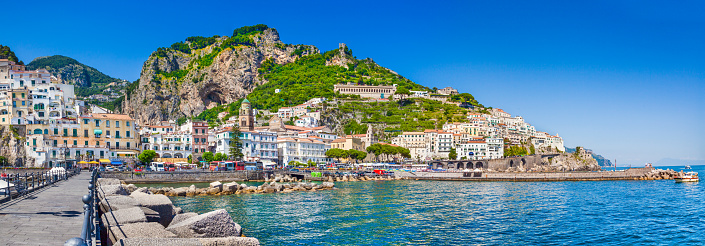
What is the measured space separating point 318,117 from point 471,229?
4337 inches

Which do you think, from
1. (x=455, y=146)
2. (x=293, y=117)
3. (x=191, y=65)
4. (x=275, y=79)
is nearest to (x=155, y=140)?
(x=293, y=117)

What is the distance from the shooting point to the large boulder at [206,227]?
10906 mm

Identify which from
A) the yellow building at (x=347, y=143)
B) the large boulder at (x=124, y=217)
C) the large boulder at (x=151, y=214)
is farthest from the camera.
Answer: the yellow building at (x=347, y=143)

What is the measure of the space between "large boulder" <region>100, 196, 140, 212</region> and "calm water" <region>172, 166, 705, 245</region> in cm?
575

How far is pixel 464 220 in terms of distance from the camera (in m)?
24.5

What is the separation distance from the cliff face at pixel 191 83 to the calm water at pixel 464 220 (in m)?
133

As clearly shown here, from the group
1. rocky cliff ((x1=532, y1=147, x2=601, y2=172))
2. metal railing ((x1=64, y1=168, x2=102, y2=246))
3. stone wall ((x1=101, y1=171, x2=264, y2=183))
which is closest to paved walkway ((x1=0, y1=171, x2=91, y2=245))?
metal railing ((x1=64, y1=168, x2=102, y2=246))

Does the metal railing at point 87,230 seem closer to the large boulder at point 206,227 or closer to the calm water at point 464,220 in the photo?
the large boulder at point 206,227

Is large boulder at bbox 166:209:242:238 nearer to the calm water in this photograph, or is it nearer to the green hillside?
the calm water

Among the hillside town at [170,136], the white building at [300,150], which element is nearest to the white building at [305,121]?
the hillside town at [170,136]

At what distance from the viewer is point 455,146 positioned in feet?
381

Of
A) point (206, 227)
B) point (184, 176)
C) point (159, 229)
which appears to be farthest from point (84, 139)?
point (159, 229)

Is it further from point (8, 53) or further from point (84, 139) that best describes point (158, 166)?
point (8, 53)

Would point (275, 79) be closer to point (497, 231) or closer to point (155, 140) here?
point (155, 140)
